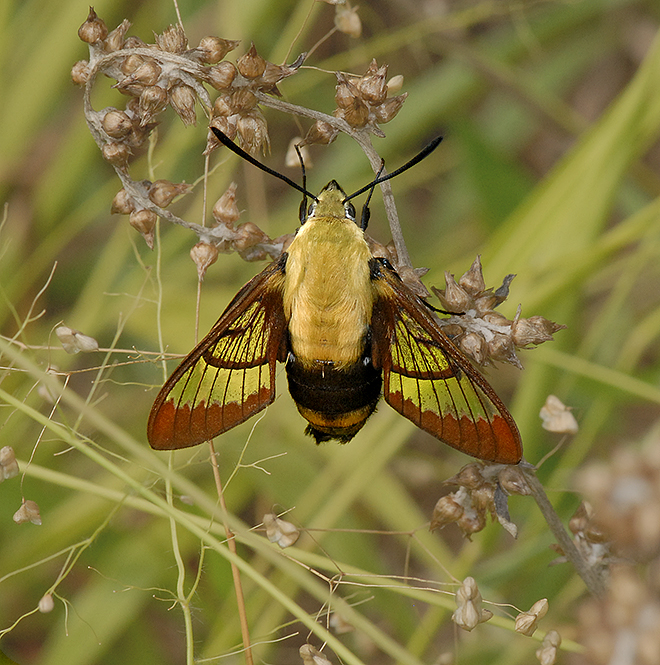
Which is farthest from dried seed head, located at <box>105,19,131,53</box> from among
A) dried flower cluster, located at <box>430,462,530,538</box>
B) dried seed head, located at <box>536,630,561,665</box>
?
dried seed head, located at <box>536,630,561,665</box>

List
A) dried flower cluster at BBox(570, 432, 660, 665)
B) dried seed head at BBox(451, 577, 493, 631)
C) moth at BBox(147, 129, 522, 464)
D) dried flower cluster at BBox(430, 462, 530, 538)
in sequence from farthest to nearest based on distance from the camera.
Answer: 1. moth at BBox(147, 129, 522, 464)
2. dried flower cluster at BBox(430, 462, 530, 538)
3. dried seed head at BBox(451, 577, 493, 631)
4. dried flower cluster at BBox(570, 432, 660, 665)

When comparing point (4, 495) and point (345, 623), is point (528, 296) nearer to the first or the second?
point (345, 623)

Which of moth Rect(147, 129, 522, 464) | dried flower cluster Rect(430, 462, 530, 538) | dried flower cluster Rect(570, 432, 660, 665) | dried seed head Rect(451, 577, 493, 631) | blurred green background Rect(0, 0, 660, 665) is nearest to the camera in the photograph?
dried flower cluster Rect(570, 432, 660, 665)

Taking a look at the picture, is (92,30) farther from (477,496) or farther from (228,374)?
(477,496)

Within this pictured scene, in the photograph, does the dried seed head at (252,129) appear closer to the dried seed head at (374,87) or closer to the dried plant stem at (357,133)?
the dried plant stem at (357,133)

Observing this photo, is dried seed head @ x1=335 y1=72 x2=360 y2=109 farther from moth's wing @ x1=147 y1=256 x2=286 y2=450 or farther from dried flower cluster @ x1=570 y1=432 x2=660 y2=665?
dried flower cluster @ x1=570 y1=432 x2=660 y2=665

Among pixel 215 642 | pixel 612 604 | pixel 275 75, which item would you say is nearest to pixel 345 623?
pixel 612 604

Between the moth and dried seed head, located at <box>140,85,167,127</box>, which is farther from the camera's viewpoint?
the moth
